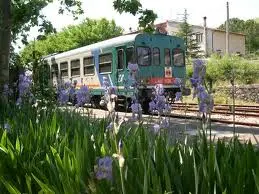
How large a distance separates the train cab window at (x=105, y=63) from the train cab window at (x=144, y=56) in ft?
4.46

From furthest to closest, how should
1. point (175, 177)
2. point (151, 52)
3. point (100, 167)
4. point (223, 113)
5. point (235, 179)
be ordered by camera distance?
point (151, 52) → point (223, 113) → point (175, 177) → point (235, 179) → point (100, 167)

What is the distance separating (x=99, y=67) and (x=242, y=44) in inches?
2667

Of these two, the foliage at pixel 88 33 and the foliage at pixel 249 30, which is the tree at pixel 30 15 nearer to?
the foliage at pixel 88 33

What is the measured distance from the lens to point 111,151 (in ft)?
9.82

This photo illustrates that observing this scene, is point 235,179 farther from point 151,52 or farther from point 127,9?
point 151,52

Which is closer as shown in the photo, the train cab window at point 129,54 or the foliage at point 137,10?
the foliage at point 137,10

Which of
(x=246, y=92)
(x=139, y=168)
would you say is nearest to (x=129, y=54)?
(x=246, y=92)

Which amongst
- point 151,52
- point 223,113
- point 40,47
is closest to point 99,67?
point 151,52

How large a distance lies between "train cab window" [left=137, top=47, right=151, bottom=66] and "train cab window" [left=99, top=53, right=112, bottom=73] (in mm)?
1360

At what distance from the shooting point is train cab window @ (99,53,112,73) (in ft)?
63.3

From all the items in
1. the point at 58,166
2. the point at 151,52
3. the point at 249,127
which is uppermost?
the point at 151,52

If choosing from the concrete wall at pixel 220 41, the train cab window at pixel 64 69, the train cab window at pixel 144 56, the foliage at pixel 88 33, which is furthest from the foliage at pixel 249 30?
the train cab window at pixel 144 56

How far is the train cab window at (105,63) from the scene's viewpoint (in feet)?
63.3

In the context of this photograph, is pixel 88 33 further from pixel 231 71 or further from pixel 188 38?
pixel 231 71
